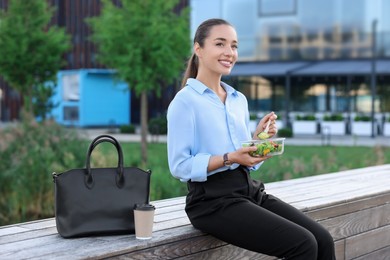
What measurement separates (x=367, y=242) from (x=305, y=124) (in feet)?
79.5

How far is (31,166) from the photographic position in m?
8.55

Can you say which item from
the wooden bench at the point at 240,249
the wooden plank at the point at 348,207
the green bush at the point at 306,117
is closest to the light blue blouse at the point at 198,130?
the wooden bench at the point at 240,249

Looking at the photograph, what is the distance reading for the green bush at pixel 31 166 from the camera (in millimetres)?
8281

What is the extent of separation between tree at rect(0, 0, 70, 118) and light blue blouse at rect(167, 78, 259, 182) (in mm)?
24006

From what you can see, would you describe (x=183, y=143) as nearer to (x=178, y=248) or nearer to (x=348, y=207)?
(x=178, y=248)

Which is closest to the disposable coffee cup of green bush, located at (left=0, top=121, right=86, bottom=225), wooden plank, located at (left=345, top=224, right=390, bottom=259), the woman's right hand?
the woman's right hand

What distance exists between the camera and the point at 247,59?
3138cm

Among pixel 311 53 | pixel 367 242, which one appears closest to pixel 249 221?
pixel 367 242

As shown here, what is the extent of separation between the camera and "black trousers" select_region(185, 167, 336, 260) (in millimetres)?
2986

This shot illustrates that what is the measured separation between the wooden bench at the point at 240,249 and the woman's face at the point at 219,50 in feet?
2.63

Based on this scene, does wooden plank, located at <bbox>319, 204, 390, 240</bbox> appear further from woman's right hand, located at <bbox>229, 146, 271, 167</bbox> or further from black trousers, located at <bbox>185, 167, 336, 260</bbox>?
woman's right hand, located at <bbox>229, 146, 271, 167</bbox>

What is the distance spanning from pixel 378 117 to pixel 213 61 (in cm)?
2597

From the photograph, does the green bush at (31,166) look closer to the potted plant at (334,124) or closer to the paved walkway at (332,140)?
the paved walkway at (332,140)

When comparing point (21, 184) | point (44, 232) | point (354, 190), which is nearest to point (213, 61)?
point (44, 232)
